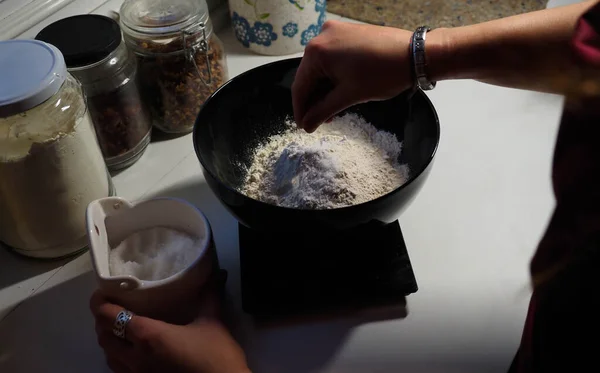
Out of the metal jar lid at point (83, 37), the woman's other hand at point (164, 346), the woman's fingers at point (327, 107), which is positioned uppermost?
the metal jar lid at point (83, 37)

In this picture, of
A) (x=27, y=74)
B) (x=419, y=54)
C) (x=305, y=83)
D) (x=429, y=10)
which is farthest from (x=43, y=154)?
(x=429, y=10)

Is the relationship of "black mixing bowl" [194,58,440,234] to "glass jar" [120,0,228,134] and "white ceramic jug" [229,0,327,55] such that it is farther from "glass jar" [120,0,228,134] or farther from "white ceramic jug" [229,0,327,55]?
"white ceramic jug" [229,0,327,55]

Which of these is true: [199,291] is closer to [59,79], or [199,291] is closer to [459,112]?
[59,79]

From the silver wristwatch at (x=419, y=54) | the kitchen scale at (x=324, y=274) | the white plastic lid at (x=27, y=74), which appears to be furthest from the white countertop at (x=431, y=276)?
the white plastic lid at (x=27, y=74)

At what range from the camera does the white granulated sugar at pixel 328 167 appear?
640 mm

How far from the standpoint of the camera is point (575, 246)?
0.41 m

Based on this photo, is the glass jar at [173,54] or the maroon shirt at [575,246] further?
the glass jar at [173,54]

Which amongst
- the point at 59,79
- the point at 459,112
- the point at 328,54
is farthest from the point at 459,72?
the point at 59,79

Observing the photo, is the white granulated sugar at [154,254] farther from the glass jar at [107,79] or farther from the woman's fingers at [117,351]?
the glass jar at [107,79]

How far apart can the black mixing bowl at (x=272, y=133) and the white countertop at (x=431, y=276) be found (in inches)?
3.7

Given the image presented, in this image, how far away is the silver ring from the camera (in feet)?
1.79

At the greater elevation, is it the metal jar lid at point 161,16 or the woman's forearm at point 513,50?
the woman's forearm at point 513,50

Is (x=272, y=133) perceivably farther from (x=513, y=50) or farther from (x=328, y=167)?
(x=513, y=50)

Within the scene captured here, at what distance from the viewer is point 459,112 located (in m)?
0.89
